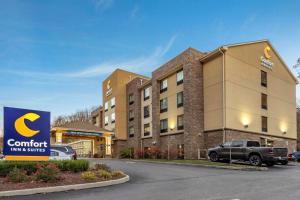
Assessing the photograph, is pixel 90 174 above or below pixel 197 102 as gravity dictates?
below

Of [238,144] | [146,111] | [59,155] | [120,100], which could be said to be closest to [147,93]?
[146,111]

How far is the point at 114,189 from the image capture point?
40.6ft

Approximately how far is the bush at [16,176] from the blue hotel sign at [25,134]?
1.55m

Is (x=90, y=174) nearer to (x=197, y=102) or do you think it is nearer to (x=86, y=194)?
(x=86, y=194)

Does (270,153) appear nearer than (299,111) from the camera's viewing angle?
Yes

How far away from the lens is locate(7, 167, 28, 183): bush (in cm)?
1263

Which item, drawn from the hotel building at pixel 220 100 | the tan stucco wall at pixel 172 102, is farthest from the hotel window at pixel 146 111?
the tan stucco wall at pixel 172 102

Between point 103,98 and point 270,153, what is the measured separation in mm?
39995

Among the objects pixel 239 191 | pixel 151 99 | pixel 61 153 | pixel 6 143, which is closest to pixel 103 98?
pixel 151 99

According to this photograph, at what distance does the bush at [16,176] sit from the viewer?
12633 mm

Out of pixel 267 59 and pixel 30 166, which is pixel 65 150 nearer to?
pixel 30 166

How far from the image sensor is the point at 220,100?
106 feet

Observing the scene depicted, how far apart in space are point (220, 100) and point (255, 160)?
9240 mm

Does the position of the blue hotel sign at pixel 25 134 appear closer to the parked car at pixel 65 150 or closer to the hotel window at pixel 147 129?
the parked car at pixel 65 150
